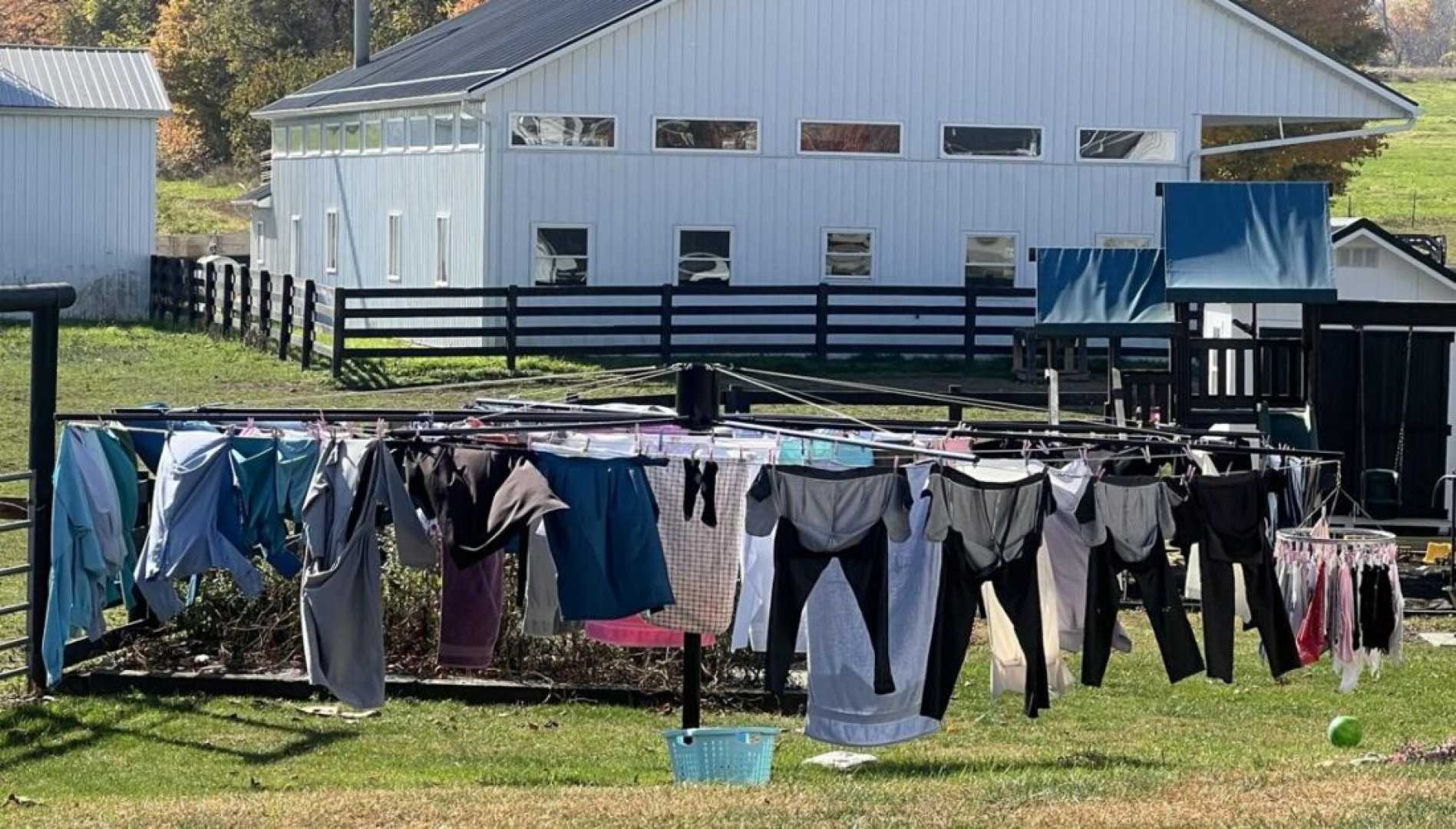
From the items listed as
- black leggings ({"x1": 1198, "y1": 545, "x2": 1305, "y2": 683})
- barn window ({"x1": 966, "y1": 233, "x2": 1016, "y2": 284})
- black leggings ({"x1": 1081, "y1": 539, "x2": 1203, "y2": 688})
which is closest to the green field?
barn window ({"x1": 966, "y1": 233, "x2": 1016, "y2": 284})

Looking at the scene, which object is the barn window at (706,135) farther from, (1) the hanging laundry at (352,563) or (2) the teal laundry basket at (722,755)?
(2) the teal laundry basket at (722,755)

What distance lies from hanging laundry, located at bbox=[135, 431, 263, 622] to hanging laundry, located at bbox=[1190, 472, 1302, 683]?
15.6 feet

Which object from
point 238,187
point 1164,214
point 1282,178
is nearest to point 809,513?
point 1164,214

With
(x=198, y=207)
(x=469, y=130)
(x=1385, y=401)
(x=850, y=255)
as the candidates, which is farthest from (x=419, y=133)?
(x=198, y=207)

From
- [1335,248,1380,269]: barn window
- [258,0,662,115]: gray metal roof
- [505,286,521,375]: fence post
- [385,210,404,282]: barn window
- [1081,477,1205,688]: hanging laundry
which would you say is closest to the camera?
[1081,477,1205,688]: hanging laundry

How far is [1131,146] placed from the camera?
3186 cm

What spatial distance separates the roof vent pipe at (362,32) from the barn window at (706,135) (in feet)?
40.2

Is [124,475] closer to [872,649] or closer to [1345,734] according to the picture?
[872,649]

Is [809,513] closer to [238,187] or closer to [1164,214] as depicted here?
[1164,214]

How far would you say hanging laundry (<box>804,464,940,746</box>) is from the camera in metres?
9.58

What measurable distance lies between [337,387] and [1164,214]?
12.3 m

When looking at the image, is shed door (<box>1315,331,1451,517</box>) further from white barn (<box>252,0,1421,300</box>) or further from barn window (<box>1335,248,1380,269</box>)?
white barn (<box>252,0,1421,300</box>)

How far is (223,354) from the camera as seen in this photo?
2977 cm

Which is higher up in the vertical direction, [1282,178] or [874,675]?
[1282,178]
